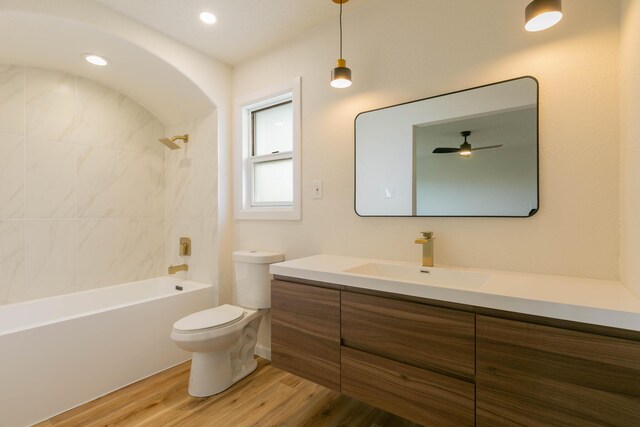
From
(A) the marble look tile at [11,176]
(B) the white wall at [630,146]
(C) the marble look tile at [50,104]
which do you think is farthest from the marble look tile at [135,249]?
(B) the white wall at [630,146]

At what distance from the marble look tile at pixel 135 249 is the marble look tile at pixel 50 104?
864mm

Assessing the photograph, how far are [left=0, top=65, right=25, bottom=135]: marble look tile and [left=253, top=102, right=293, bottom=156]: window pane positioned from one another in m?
1.69

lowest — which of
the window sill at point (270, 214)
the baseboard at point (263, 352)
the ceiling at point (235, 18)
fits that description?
the baseboard at point (263, 352)

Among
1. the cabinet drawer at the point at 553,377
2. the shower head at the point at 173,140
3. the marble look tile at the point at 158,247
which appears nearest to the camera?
the cabinet drawer at the point at 553,377

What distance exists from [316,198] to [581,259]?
1.46 m

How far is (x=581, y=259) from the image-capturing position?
1.30m

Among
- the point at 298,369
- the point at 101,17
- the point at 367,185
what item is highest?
the point at 101,17

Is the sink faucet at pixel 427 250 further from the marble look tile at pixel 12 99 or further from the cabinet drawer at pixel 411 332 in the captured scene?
the marble look tile at pixel 12 99

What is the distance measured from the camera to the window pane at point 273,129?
2477mm

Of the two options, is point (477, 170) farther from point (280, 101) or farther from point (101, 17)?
A: point (101, 17)

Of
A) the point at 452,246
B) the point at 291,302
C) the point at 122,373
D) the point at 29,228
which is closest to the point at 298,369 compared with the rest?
the point at 291,302

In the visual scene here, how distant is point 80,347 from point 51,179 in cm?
136

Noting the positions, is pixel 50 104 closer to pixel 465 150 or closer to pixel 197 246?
pixel 197 246

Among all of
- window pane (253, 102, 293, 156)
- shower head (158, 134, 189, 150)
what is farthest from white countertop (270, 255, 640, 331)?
shower head (158, 134, 189, 150)
